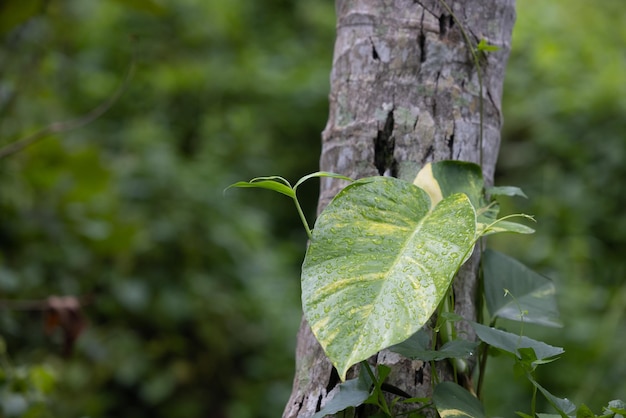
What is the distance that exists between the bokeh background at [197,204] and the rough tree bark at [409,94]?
104cm

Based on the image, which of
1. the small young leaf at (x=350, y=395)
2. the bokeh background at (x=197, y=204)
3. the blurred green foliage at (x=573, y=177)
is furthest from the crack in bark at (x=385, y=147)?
the blurred green foliage at (x=573, y=177)

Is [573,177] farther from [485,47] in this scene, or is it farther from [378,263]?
[378,263]

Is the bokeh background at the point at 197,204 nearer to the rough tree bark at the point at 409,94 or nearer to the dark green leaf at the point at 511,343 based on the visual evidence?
the rough tree bark at the point at 409,94

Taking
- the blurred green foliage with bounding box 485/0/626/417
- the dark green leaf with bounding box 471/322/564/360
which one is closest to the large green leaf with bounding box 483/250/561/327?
the dark green leaf with bounding box 471/322/564/360

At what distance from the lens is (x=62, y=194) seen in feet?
8.60

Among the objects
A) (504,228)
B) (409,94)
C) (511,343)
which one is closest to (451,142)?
(409,94)

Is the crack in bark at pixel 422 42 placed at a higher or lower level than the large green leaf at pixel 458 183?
higher

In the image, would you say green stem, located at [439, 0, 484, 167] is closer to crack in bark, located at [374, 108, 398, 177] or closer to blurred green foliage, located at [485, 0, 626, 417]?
crack in bark, located at [374, 108, 398, 177]

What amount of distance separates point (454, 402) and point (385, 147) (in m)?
0.41

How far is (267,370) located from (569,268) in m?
1.46

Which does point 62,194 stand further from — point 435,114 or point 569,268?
point 569,268

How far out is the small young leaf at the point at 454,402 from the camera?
2.69ft

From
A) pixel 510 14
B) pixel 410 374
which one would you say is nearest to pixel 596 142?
pixel 510 14

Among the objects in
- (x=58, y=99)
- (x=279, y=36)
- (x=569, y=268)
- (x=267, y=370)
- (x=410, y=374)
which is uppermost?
(x=279, y=36)
